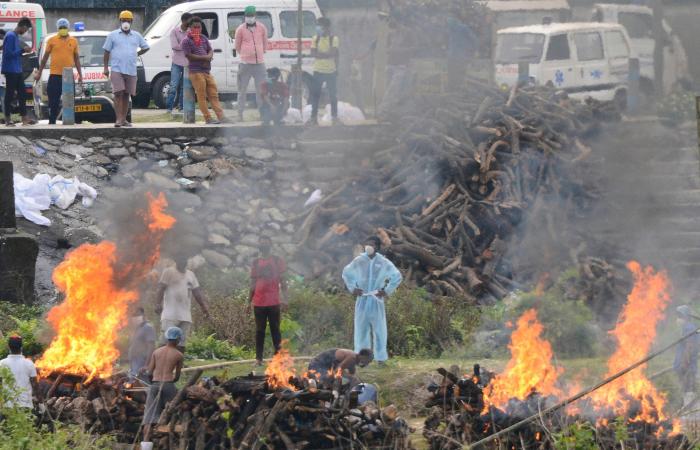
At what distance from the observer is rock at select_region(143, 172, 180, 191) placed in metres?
22.0

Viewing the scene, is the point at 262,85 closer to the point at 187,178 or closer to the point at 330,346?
the point at 187,178

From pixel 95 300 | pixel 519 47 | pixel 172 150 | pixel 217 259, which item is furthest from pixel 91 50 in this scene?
pixel 95 300

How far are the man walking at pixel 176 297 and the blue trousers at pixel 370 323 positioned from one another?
1.90 m

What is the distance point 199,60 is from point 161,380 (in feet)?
33.4

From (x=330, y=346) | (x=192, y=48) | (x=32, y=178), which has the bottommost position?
(x=330, y=346)

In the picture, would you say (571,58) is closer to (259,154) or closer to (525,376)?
(259,154)

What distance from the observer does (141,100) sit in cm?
2781

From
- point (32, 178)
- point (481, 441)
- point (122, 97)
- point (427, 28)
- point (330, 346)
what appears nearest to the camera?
point (481, 441)

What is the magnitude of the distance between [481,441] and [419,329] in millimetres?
6044

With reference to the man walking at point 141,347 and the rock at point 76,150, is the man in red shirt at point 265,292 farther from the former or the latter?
the rock at point 76,150

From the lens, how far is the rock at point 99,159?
22078 millimetres

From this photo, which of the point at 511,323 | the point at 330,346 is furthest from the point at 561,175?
the point at 330,346

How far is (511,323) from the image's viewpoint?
1850 centimetres

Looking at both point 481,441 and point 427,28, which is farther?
point 427,28
